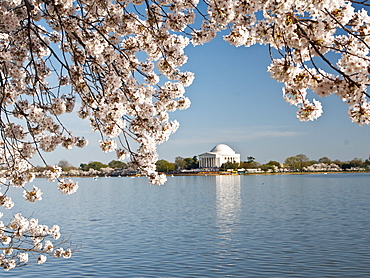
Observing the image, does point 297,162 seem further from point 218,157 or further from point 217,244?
point 217,244

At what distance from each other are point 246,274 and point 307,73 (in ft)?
33.7

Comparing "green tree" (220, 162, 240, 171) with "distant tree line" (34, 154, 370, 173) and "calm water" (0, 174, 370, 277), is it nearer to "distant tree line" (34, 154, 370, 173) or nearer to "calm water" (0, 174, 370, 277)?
"distant tree line" (34, 154, 370, 173)

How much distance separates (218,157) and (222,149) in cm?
786

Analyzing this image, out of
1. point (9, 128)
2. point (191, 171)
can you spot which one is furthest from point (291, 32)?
point (191, 171)

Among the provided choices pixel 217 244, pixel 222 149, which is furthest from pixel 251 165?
pixel 217 244

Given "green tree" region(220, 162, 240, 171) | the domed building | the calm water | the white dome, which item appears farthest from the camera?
the white dome

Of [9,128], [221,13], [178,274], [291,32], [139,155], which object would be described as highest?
[221,13]

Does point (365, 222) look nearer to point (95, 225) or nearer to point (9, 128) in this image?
point (95, 225)

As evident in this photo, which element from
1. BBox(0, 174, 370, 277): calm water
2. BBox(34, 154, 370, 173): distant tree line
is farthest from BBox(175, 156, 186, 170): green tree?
BBox(0, 174, 370, 277): calm water

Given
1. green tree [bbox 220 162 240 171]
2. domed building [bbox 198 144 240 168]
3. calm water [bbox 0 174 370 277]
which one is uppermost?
domed building [bbox 198 144 240 168]

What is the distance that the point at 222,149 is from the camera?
524 ft

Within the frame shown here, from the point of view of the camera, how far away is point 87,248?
16.8m

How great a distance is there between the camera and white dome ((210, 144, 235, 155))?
519ft

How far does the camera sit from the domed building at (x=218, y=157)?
152 m
